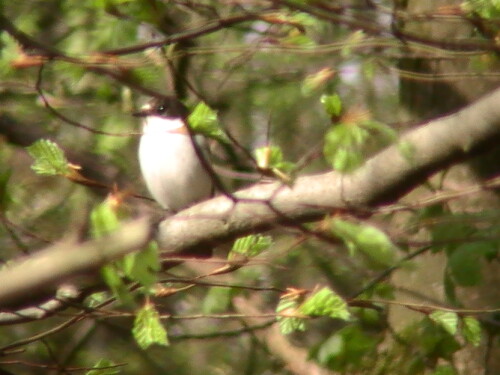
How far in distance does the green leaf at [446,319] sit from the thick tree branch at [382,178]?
2.28 ft

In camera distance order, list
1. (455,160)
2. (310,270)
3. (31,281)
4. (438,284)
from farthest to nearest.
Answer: (310,270), (438,284), (455,160), (31,281)

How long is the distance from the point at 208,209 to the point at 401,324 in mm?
1926

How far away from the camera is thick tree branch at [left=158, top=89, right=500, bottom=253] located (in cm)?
215

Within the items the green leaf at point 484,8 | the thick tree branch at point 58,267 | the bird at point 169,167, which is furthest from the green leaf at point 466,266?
the bird at point 169,167

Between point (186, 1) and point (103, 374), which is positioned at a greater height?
point (186, 1)

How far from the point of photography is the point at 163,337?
2.62 m

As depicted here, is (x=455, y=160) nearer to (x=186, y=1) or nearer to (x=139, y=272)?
(x=139, y=272)

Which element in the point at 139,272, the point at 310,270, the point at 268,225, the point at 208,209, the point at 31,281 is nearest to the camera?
the point at 31,281

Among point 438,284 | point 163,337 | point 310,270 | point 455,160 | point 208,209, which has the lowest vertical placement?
point 310,270

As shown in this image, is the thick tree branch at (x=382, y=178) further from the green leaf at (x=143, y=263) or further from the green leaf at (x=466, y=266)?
the green leaf at (x=466, y=266)

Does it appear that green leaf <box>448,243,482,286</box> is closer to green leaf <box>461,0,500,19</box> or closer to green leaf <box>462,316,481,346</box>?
green leaf <box>462,316,481,346</box>

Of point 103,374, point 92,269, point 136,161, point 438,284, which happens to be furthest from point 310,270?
point 92,269

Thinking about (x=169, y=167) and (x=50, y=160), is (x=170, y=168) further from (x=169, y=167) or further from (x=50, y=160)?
(x=50, y=160)

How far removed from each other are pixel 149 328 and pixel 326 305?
478mm
